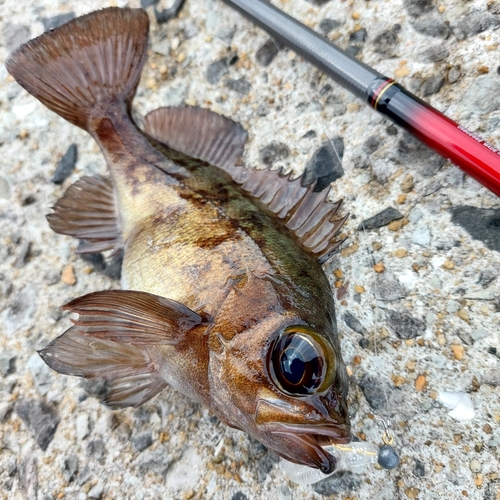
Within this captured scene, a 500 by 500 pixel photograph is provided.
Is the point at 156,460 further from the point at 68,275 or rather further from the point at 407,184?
the point at 407,184

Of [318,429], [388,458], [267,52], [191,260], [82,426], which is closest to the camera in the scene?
[318,429]

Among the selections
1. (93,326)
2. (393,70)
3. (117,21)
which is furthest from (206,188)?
(393,70)

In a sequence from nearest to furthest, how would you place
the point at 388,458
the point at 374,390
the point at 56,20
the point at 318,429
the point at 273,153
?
the point at 318,429
the point at 388,458
the point at 374,390
the point at 273,153
the point at 56,20

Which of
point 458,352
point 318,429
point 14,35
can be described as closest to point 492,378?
point 458,352

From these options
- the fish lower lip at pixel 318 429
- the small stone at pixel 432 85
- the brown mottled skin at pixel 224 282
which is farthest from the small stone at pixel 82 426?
the small stone at pixel 432 85

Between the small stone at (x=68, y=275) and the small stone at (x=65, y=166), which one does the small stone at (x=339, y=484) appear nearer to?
the small stone at (x=68, y=275)
